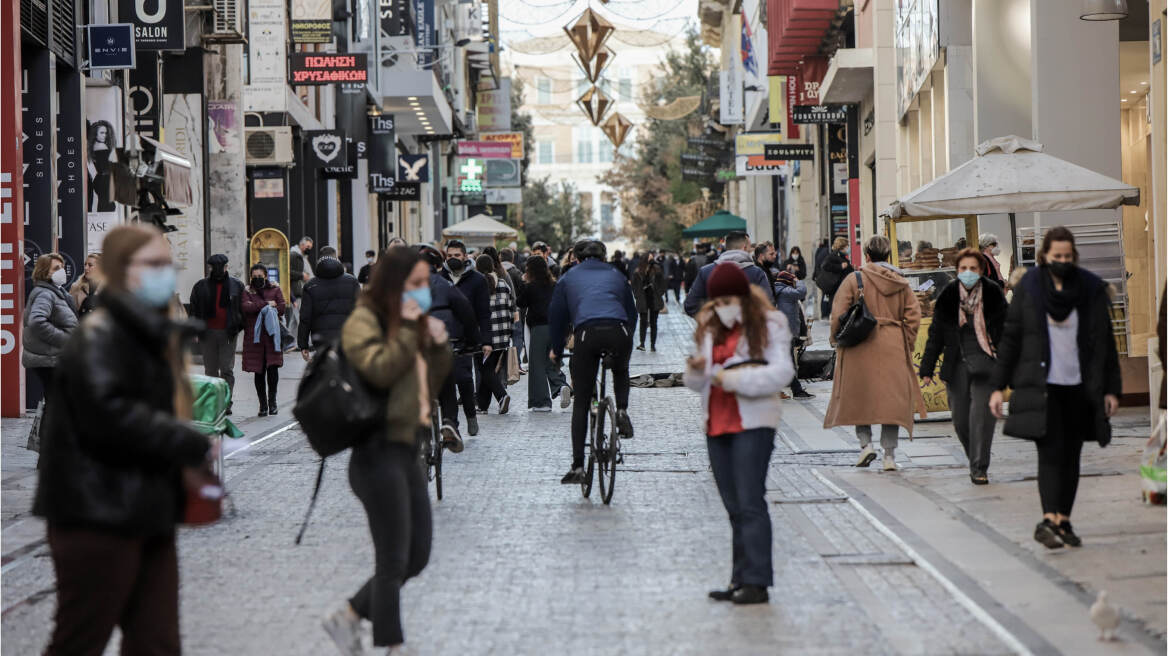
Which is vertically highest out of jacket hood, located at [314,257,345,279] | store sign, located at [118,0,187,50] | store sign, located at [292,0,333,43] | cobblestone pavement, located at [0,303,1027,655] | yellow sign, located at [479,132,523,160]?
yellow sign, located at [479,132,523,160]

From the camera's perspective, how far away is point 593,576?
8.25m

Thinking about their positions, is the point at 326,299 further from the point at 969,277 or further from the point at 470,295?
the point at 969,277

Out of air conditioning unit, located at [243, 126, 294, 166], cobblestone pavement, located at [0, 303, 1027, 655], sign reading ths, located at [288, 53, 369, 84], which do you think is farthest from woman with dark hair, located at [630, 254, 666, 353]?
cobblestone pavement, located at [0, 303, 1027, 655]

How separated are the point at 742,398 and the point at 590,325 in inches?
161

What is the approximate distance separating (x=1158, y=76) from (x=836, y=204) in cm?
2510

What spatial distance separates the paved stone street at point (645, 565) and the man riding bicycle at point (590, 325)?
0.53 metres

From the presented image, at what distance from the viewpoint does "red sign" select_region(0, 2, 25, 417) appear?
16875 millimetres

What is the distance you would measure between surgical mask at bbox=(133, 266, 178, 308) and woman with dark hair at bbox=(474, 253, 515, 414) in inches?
487

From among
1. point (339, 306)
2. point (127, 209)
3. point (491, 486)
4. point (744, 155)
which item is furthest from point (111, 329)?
point (744, 155)

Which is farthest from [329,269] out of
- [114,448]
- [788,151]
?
[788,151]

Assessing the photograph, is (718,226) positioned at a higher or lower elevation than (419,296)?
higher

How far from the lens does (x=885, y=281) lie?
12594 mm

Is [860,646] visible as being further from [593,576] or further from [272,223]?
[272,223]

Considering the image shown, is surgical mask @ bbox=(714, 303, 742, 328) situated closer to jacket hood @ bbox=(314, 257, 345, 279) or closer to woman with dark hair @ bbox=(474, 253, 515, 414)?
jacket hood @ bbox=(314, 257, 345, 279)
